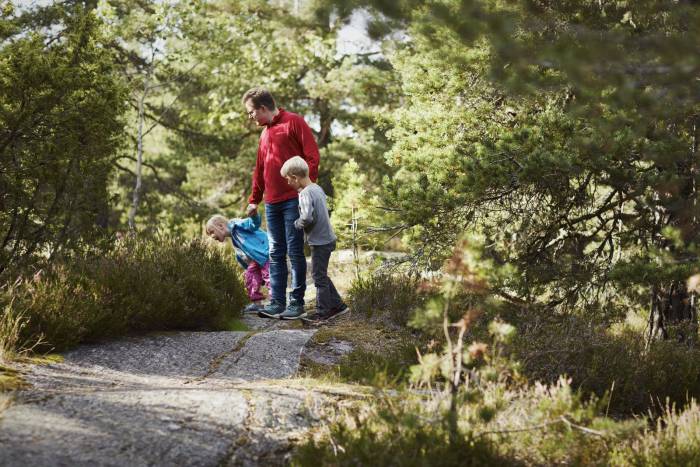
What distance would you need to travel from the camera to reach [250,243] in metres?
7.84

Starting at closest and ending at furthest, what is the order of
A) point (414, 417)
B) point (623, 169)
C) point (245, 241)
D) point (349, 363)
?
point (414, 417)
point (349, 363)
point (623, 169)
point (245, 241)

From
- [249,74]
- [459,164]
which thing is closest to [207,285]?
[459,164]

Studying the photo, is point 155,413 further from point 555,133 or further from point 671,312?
point 671,312

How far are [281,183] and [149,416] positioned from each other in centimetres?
→ 362

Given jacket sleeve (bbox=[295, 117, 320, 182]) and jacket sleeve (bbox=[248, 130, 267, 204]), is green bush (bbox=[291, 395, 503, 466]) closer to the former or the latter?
jacket sleeve (bbox=[295, 117, 320, 182])

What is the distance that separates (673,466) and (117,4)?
643 inches

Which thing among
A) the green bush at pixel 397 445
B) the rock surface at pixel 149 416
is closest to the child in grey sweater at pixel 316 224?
the rock surface at pixel 149 416

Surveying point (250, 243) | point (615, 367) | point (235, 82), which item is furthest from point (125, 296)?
point (235, 82)

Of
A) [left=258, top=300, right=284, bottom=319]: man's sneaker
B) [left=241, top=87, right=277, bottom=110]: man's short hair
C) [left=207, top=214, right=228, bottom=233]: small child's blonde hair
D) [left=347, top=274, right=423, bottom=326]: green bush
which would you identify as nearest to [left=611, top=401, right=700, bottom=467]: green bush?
[left=347, top=274, right=423, bottom=326]: green bush

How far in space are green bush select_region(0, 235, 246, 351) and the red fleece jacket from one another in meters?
1.22

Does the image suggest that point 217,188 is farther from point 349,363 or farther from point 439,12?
point 439,12

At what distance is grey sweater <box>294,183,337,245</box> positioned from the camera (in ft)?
19.4

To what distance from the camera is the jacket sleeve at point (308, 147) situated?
248 inches

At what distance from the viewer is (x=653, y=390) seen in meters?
4.29
